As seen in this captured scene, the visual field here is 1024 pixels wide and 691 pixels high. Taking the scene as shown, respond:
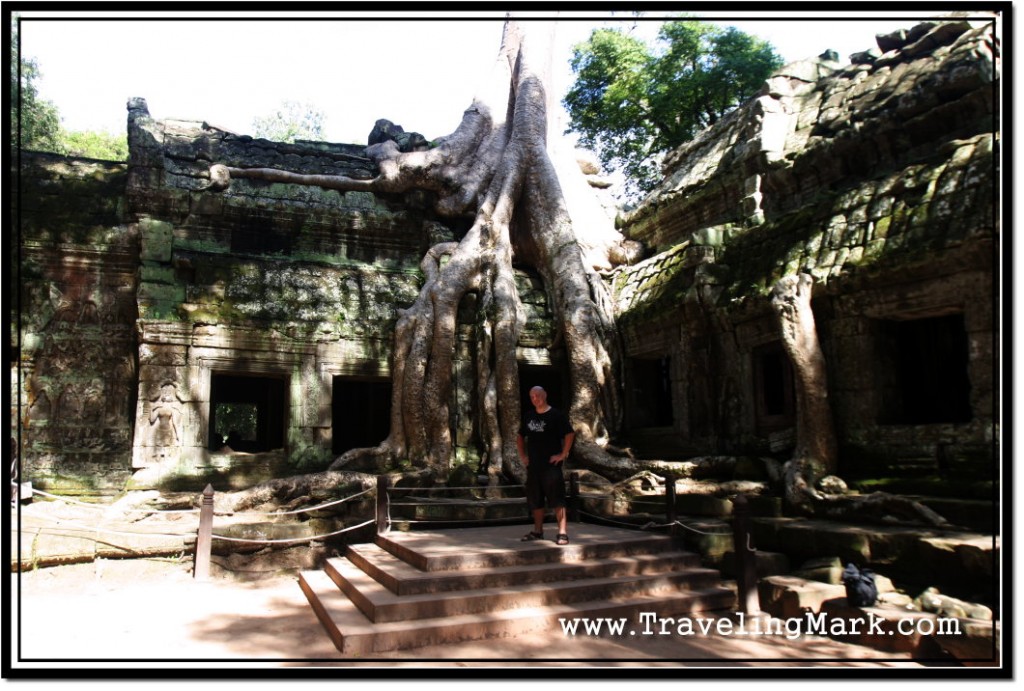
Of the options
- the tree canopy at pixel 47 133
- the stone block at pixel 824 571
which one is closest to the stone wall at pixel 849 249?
the stone block at pixel 824 571

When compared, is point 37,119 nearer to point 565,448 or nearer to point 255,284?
point 255,284

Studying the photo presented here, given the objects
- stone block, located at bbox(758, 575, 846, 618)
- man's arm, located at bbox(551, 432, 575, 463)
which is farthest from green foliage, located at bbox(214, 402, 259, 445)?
stone block, located at bbox(758, 575, 846, 618)

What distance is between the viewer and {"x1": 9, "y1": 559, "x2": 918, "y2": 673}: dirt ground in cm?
354

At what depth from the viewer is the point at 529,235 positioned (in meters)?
10.4

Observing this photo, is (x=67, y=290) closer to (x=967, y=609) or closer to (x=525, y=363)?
(x=525, y=363)

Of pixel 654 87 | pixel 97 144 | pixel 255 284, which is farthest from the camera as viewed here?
pixel 97 144

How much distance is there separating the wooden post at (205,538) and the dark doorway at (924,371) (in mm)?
5738

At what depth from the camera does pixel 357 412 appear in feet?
39.9

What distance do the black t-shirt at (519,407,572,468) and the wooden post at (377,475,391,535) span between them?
1.62 m

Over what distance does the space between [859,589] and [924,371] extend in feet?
11.2

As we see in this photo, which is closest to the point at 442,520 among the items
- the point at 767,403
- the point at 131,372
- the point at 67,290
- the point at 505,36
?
the point at 767,403

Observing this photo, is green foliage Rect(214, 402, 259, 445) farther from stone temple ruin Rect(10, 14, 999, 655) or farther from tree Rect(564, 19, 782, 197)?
stone temple ruin Rect(10, 14, 999, 655)

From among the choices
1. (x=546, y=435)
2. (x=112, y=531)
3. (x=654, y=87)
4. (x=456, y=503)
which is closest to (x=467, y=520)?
(x=456, y=503)

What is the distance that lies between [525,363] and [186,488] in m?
4.33
